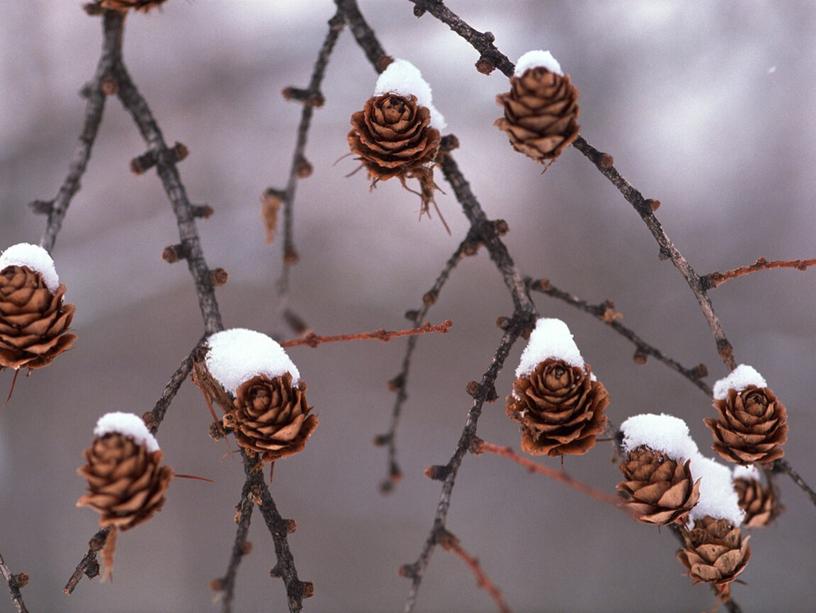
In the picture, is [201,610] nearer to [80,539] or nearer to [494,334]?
[80,539]

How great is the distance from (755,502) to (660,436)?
163 millimetres

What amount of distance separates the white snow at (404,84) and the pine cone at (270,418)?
0.19 metres

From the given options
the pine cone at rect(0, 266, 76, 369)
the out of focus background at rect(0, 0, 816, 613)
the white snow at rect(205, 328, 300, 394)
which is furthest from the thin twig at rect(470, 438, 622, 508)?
the out of focus background at rect(0, 0, 816, 613)

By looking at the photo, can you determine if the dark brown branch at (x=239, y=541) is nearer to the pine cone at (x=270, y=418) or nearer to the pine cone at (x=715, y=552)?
the pine cone at (x=270, y=418)

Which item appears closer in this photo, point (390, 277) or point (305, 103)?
point (305, 103)

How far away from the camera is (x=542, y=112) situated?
39cm

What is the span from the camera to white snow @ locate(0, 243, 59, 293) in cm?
43

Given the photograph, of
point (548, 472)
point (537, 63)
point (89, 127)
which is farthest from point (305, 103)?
point (548, 472)

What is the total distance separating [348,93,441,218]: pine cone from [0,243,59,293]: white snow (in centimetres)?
19

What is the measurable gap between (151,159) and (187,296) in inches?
39.0

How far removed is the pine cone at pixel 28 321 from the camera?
1.33 ft

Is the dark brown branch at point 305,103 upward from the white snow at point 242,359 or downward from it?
upward

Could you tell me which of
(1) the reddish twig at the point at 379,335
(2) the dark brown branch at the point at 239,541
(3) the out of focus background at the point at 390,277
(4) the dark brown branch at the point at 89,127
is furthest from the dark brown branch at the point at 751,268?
(3) the out of focus background at the point at 390,277

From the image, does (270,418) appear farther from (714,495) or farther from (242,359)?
(714,495)
